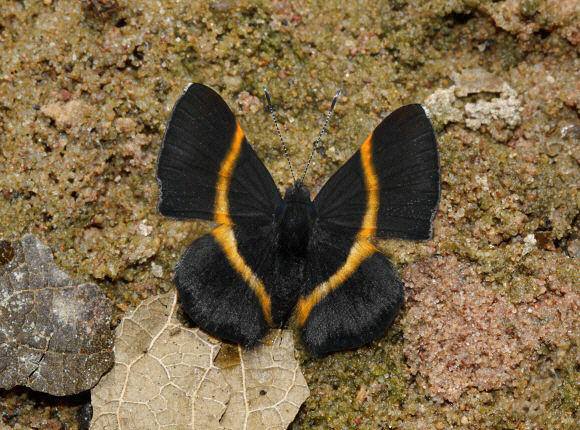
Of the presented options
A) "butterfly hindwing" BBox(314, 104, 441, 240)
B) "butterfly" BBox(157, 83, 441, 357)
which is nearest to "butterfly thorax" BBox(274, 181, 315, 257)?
"butterfly" BBox(157, 83, 441, 357)

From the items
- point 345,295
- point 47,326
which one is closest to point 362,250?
point 345,295

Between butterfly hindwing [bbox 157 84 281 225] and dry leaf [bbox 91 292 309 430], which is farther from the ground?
butterfly hindwing [bbox 157 84 281 225]

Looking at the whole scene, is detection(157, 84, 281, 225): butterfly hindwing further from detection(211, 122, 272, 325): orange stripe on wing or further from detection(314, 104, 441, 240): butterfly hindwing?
detection(314, 104, 441, 240): butterfly hindwing

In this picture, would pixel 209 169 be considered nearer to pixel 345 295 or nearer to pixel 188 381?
pixel 345 295

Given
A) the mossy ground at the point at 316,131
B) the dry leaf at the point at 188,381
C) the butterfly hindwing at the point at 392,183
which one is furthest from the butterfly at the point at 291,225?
the mossy ground at the point at 316,131

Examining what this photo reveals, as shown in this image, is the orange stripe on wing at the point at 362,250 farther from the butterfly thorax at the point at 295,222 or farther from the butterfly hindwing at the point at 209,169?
the butterfly hindwing at the point at 209,169

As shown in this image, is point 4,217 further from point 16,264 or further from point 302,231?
point 302,231
